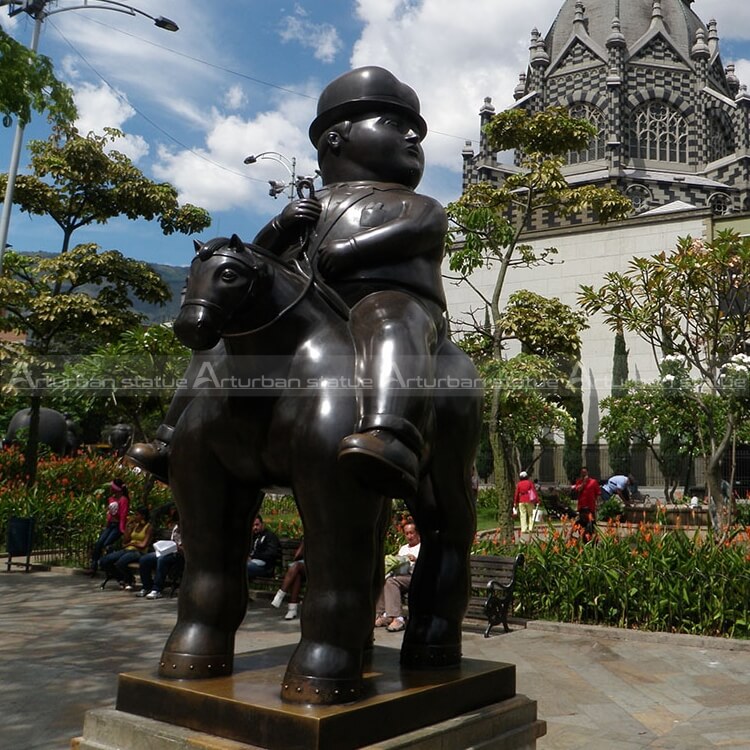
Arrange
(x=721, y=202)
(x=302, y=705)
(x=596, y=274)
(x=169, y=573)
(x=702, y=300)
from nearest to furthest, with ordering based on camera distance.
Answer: (x=302, y=705), (x=169, y=573), (x=702, y=300), (x=596, y=274), (x=721, y=202)

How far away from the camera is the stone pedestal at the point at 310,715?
8.04ft

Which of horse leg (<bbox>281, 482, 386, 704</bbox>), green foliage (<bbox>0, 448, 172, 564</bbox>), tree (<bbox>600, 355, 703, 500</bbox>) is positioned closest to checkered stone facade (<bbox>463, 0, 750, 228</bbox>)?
tree (<bbox>600, 355, 703, 500</bbox>)

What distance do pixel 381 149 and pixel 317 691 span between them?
2068 millimetres

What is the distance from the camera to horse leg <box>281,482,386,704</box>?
2588 millimetres

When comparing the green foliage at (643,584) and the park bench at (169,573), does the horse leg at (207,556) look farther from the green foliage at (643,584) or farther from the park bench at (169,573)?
→ the park bench at (169,573)

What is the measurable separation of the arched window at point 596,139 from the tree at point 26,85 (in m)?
39.7

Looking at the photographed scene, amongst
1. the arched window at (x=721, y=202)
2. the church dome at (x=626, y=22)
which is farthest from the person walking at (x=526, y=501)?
the church dome at (x=626, y=22)

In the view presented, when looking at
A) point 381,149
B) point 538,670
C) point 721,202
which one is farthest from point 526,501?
point 721,202

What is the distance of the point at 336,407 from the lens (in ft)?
8.77

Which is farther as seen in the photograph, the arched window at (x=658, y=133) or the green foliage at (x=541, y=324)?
the arched window at (x=658, y=133)

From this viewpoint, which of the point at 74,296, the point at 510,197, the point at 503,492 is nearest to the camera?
the point at 503,492

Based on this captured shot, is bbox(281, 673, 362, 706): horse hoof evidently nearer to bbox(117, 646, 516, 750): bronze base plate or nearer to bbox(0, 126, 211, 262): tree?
bbox(117, 646, 516, 750): bronze base plate

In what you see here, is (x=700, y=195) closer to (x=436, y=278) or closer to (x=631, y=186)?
(x=631, y=186)

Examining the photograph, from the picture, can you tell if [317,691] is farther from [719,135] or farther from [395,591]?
[719,135]
